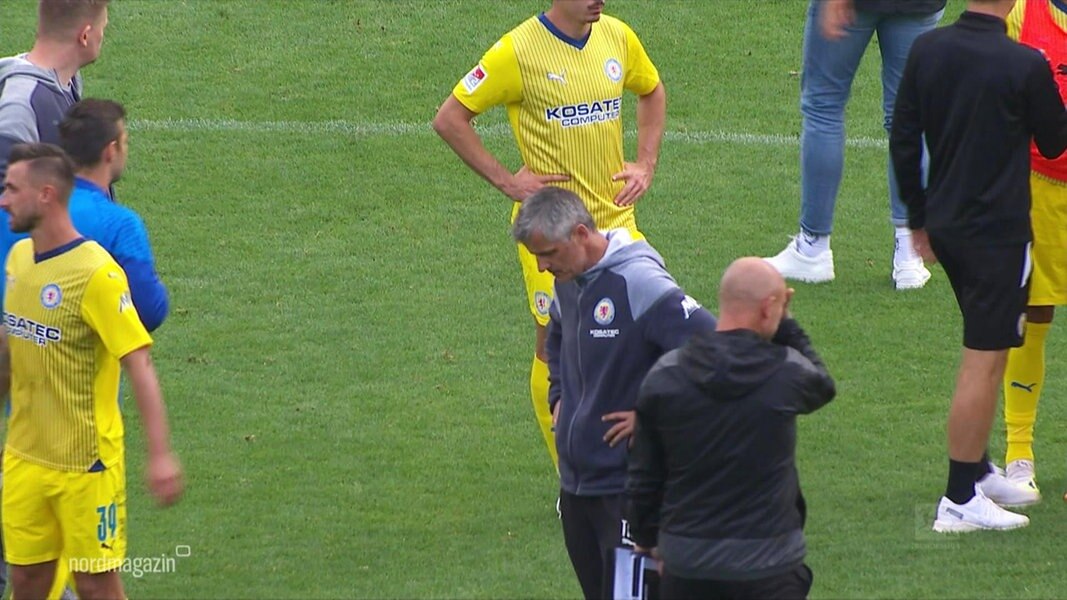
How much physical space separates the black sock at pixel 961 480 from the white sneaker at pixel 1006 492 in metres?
0.26

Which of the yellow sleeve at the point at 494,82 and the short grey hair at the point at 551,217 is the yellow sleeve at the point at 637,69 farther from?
the short grey hair at the point at 551,217

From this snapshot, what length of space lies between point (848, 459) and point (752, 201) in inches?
132

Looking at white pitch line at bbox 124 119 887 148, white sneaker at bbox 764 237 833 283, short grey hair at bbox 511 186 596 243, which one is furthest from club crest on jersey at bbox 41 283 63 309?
white pitch line at bbox 124 119 887 148

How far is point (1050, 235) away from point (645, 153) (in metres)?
1.63

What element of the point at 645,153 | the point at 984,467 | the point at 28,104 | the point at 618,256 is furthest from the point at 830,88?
the point at 28,104

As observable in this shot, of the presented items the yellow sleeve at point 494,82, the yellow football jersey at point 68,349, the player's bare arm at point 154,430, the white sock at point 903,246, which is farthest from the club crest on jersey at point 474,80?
the white sock at point 903,246

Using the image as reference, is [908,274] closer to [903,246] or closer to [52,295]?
[903,246]

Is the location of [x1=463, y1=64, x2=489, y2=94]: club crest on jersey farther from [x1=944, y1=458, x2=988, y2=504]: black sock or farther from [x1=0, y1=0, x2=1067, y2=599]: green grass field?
[x1=944, y1=458, x2=988, y2=504]: black sock

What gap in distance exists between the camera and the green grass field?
20.2ft

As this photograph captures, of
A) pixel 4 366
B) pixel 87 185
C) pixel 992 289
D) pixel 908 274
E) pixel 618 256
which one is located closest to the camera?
pixel 618 256

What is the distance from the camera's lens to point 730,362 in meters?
4.18

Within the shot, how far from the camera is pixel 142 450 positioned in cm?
720

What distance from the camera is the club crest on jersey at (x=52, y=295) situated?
488cm

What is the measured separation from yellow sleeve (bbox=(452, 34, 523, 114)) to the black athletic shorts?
171cm
